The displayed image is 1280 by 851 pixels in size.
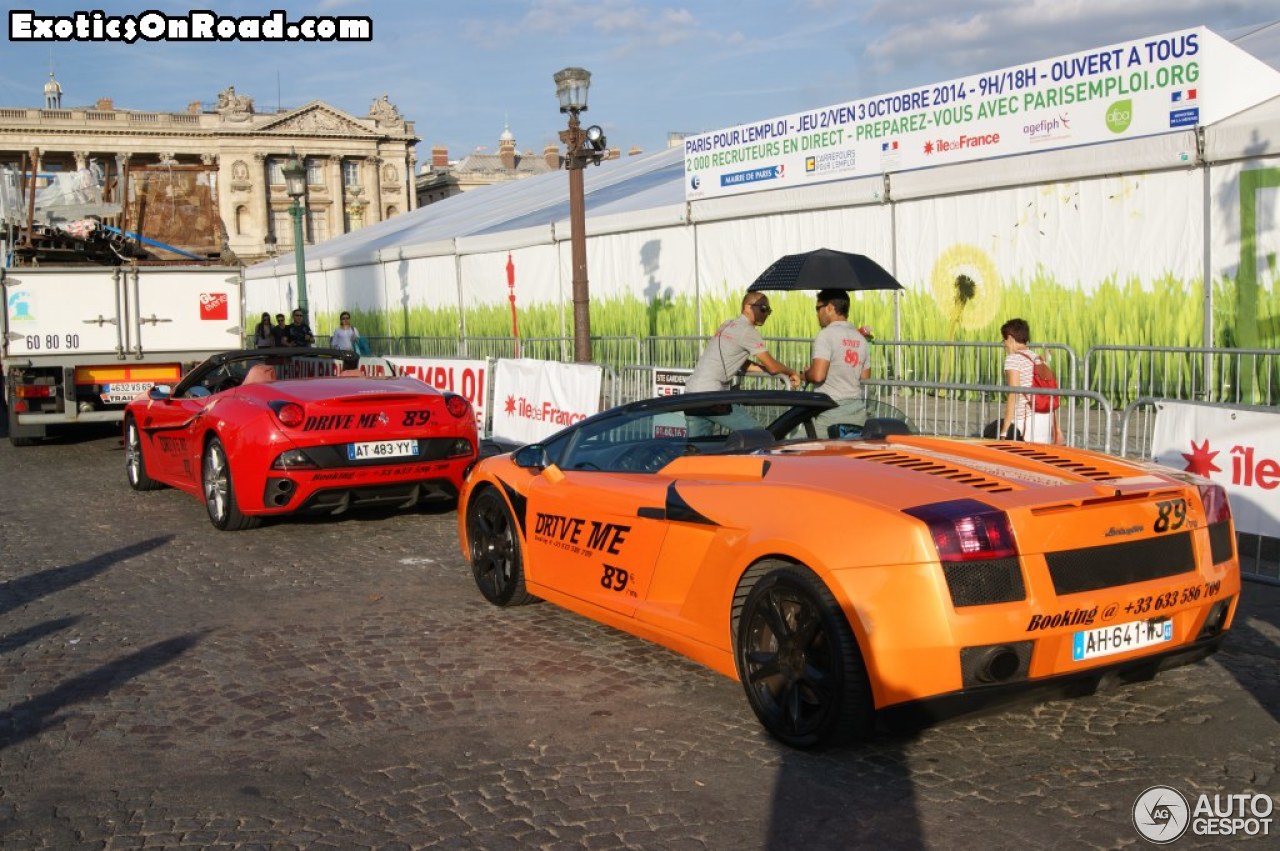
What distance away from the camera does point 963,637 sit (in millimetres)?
4156

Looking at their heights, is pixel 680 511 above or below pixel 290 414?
below

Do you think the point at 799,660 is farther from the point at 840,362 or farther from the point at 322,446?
the point at 322,446

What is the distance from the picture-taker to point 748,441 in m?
5.54

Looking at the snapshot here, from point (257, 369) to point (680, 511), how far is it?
6.27 m

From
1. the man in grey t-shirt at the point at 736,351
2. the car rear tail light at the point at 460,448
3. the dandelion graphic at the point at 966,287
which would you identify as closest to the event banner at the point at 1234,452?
the man in grey t-shirt at the point at 736,351

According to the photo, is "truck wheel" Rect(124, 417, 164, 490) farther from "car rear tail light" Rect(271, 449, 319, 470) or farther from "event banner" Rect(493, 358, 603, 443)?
"event banner" Rect(493, 358, 603, 443)

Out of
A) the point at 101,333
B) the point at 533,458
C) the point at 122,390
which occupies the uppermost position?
the point at 101,333

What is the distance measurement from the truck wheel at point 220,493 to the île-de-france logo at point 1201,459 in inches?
256

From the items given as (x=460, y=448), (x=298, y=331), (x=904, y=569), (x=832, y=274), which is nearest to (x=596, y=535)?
(x=904, y=569)

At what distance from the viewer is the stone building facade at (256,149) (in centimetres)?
9519

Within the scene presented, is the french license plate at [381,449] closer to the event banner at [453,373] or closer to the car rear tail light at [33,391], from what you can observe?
the event banner at [453,373]

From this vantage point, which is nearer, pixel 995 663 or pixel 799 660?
pixel 995 663

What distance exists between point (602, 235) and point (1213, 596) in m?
16.9

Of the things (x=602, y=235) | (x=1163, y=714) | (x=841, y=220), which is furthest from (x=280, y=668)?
(x=602, y=235)
